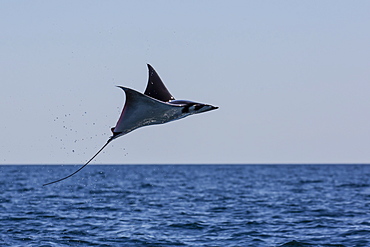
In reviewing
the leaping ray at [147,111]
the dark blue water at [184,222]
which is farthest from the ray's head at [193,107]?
the dark blue water at [184,222]

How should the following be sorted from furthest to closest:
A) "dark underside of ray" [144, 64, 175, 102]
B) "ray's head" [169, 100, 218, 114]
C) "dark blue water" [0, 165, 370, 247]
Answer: "dark blue water" [0, 165, 370, 247] → "dark underside of ray" [144, 64, 175, 102] → "ray's head" [169, 100, 218, 114]

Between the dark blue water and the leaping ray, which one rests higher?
the leaping ray

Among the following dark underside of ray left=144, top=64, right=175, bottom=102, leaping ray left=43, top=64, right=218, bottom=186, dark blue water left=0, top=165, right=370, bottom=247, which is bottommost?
dark blue water left=0, top=165, right=370, bottom=247

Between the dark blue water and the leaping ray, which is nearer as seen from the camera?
the leaping ray

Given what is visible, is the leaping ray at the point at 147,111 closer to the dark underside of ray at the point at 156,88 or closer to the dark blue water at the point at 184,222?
the dark underside of ray at the point at 156,88

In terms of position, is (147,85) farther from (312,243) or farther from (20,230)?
(20,230)

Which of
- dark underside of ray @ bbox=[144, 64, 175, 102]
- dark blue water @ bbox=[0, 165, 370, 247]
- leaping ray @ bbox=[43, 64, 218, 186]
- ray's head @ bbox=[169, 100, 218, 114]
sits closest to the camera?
leaping ray @ bbox=[43, 64, 218, 186]

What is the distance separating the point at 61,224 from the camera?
60.1 feet

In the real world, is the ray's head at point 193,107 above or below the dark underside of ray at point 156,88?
below

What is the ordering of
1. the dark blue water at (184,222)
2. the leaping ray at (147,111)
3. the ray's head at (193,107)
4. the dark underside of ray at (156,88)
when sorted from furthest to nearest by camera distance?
the dark blue water at (184,222) → the dark underside of ray at (156,88) → the ray's head at (193,107) → the leaping ray at (147,111)

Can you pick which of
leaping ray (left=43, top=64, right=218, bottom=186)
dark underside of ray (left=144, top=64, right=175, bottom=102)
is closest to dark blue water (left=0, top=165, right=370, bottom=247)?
dark underside of ray (left=144, top=64, right=175, bottom=102)

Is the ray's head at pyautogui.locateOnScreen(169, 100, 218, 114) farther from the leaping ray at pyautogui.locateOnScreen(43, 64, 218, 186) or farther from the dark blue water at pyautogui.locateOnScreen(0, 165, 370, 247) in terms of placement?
the dark blue water at pyautogui.locateOnScreen(0, 165, 370, 247)

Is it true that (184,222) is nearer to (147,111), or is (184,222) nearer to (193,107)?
(193,107)

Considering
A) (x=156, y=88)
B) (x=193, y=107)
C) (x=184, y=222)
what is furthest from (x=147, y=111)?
(x=184, y=222)
